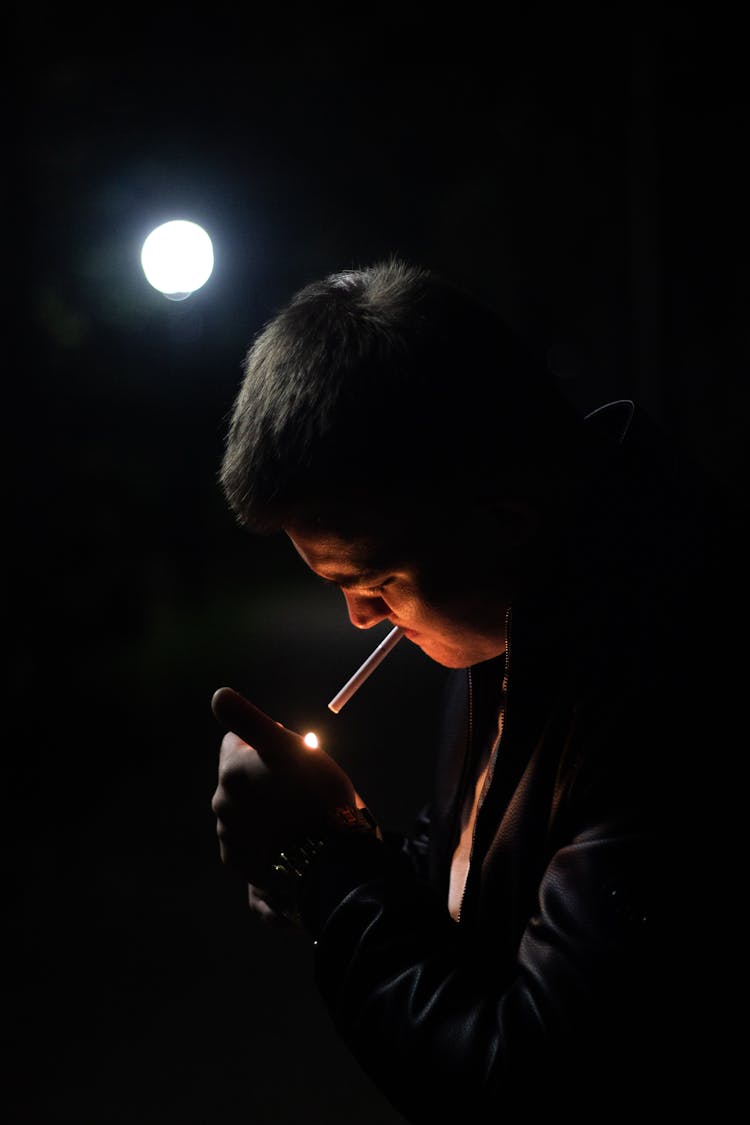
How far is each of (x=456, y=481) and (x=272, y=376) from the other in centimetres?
26

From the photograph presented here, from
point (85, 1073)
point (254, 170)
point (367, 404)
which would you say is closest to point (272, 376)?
point (367, 404)

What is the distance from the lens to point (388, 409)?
38.6 inches

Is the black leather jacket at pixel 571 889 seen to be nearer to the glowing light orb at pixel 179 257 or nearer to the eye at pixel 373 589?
the eye at pixel 373 589

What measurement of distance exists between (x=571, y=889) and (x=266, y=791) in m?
0.39

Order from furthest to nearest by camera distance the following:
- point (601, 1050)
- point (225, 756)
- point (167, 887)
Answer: point (167, 887) → point (225, 756) → point (601, 1050)

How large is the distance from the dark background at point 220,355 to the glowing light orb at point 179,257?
29 cm

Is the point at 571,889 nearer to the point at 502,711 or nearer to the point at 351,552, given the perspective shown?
the point at 502,711

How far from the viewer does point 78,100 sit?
5.12m

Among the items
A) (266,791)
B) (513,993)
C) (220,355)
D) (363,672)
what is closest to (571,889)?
(513,993)

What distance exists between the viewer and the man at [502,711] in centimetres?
75

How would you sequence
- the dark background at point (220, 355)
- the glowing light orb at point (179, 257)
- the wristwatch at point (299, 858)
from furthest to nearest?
the glowing light orb at point (179, 257)
the dark background at point (220, 355)
the wristwatch at point (299, 858)

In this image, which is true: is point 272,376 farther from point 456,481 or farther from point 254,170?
point 254,170

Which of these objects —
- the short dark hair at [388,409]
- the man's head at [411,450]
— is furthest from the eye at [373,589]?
the short dark hair at [388,409]

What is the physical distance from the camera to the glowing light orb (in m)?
2.98
